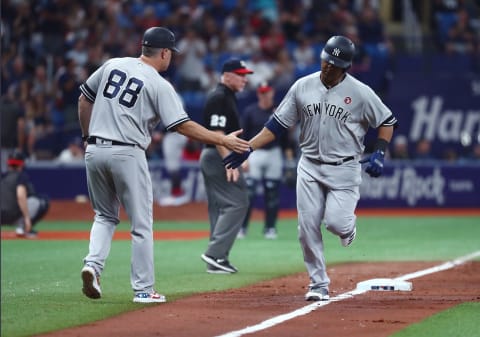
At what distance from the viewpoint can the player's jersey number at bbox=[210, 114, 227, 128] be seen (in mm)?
12133

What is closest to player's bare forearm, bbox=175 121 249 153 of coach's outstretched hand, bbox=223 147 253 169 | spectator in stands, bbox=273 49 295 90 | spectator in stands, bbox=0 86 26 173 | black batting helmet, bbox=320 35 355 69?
coach's outstretched hand, bbox=223 147 253 169

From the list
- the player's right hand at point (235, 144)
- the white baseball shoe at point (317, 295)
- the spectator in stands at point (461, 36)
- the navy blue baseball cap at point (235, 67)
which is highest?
the spectator in stands at point (461, 36)

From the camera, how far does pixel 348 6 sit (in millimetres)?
28656

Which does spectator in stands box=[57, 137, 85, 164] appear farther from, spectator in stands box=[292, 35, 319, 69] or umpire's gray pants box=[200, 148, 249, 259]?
umpire's gray pants box=[200, 148, 249, 259]

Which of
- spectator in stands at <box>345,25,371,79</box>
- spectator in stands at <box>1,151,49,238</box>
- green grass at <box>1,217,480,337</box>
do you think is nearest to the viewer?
green grass at <box>1,217,480,337</box>

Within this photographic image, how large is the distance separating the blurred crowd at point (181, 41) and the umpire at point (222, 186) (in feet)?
34.0

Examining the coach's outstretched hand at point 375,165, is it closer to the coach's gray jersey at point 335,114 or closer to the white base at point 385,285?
the coach's gray jersey at point 335,114

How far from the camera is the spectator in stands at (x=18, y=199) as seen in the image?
1659 cm

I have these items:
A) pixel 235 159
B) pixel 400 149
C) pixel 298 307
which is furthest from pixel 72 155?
pixel 298 307

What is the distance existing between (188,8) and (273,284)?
1703 cm

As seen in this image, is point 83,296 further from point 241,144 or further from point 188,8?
point 188,8

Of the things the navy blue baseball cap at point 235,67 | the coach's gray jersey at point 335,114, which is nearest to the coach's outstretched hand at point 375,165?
the coach's gray jersey at point 335,114

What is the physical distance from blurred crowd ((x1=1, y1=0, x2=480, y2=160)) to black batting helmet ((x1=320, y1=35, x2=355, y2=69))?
13498 millimetres

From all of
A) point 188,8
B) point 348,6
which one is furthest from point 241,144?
point 348,6
